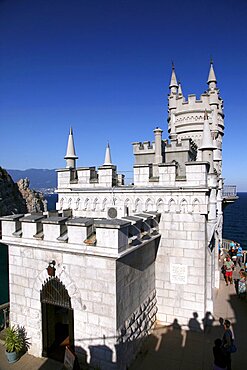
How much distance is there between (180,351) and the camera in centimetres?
796

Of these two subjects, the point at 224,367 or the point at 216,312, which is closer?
the point at 224,367

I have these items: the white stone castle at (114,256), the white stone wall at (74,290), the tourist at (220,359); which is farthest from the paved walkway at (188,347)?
the white stone wall at (74,290)

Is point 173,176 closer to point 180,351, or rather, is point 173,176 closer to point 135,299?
point 135,299

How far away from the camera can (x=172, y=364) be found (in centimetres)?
736

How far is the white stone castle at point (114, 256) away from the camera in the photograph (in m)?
6.41

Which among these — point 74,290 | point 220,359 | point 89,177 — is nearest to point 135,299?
point 74,290

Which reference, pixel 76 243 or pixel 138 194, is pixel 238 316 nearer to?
pixel 138 194

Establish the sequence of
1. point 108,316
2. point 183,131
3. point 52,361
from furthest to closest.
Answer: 1. point 183,131
2. point 52,361
3. point 108,316

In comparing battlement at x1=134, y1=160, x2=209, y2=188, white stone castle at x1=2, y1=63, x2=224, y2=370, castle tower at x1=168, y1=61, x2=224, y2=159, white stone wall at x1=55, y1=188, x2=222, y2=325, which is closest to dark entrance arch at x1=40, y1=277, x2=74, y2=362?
white stone castle at x1=2, y1=63, x2=224, y2=370

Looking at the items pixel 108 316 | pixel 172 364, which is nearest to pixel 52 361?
pixel 108 316

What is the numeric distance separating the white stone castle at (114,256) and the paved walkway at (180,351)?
1.13 feet

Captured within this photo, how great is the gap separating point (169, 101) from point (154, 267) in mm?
11883

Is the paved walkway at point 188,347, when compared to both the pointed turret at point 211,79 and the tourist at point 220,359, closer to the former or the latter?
the tourist at point 220,359

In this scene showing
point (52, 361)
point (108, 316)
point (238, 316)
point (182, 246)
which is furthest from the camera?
point (238, 316)
